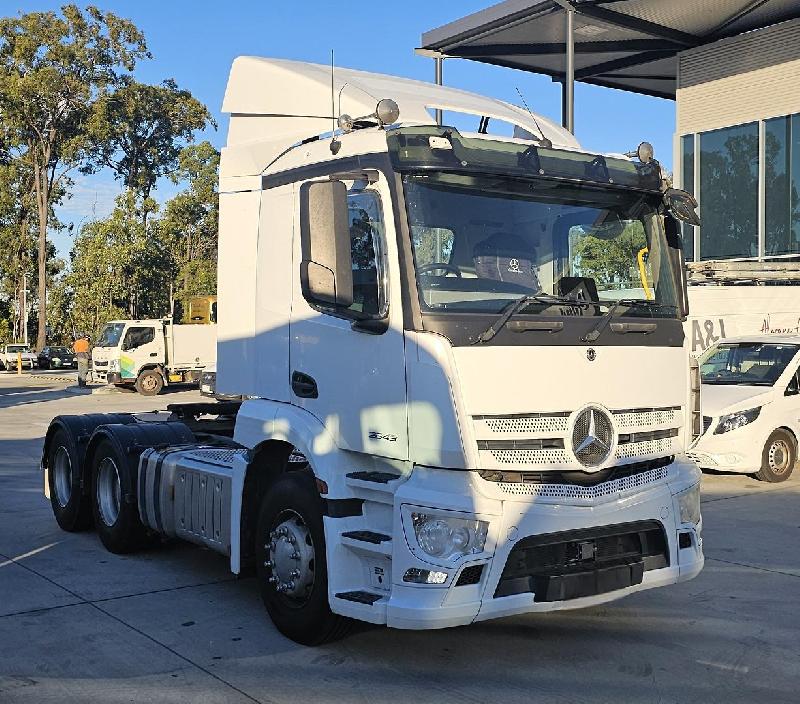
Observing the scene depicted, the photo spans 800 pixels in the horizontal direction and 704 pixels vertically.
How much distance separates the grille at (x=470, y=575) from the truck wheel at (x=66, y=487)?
485 centimetres

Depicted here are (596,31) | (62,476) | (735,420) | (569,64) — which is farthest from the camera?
(596,31)

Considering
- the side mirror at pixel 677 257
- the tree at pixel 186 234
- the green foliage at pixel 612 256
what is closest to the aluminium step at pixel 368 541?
the green foliage at pixel 612 256

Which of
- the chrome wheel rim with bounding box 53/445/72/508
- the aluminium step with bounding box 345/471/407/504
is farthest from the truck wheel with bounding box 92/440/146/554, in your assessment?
the aluminium step with bounding box 345/471/407/504

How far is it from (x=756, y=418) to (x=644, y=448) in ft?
22.4

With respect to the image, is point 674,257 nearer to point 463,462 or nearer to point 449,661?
point 463,462

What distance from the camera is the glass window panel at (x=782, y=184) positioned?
2320 centimetres

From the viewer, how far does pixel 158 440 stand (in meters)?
7.78

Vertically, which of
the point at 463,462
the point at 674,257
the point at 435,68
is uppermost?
the point at 435,68

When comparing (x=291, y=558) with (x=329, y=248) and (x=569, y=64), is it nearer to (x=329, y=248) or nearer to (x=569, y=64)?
(x=329, y=248)

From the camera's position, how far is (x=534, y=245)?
540 cm

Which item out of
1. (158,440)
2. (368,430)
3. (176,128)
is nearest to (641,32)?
(158,440)

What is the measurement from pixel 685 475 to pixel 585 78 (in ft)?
80.3

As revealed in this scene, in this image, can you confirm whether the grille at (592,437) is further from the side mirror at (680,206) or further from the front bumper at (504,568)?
the side mirror at (680,206)

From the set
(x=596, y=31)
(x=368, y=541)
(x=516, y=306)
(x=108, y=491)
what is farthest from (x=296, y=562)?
(x=596, y=31)
